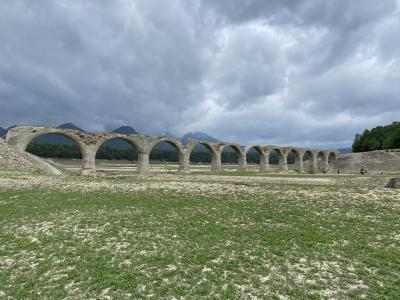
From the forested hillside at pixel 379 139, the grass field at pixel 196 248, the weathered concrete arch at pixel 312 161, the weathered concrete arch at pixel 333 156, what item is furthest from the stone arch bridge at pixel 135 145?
the forested hillside at pixel 379 139

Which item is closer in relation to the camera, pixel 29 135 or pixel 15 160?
pixel 15 160

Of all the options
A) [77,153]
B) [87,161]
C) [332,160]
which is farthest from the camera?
[77,153]

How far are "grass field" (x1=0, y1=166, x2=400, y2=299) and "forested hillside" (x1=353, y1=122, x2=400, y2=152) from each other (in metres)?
88.0

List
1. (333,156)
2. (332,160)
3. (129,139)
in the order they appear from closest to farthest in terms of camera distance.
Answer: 1. (129,139)
2. (333,156)
3. (332,160)

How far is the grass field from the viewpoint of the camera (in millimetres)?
6879

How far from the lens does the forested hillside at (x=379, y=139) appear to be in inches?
3531

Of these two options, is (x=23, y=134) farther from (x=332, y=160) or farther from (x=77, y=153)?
(x=77, y=153)

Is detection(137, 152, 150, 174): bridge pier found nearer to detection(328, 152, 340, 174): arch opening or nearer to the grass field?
the grass field

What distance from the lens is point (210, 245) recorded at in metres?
9.49

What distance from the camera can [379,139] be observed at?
328ft

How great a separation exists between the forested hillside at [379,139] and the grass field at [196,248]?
8802 centimetres

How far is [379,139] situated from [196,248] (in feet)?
362

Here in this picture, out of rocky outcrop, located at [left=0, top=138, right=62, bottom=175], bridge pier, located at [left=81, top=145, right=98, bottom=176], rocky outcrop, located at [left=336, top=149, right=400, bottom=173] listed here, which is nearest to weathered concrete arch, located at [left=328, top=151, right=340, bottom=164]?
rocky outcrop, located at [left=336, top=149, right=400, bottom=173]

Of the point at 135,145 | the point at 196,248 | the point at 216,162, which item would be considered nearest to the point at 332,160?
the point at 216,162
